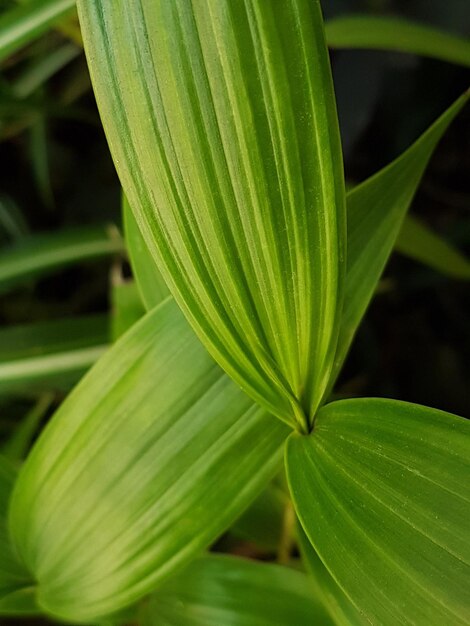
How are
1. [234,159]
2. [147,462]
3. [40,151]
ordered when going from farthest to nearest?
[40,151] < [147,462] < [234,159]

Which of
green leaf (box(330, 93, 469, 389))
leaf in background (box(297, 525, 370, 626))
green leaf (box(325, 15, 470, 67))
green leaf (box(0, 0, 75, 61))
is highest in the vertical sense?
green leaf (box(0, 0, 75, 61))

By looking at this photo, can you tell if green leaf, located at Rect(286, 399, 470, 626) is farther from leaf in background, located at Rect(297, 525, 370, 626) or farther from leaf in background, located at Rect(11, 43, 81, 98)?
leaf in background, located at Rect(11, 43, 81, 98)

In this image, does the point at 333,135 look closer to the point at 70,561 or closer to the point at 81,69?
the point at 70,561

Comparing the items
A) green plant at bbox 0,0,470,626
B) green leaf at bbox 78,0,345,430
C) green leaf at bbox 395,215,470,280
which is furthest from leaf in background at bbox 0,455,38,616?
green leaf at bbox 395,215,470,280

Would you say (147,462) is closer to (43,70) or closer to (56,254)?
(56,254)

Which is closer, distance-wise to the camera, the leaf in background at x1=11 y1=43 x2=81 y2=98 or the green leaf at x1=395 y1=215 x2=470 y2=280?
the green leaf at x1=395 y1=215 x2=470 y2=280

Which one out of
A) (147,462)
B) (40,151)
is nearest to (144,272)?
(147,462)

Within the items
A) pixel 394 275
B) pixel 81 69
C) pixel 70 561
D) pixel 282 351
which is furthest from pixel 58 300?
pixel 282 351
